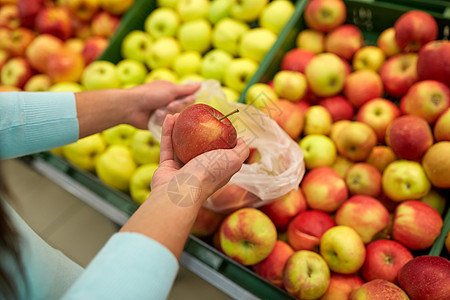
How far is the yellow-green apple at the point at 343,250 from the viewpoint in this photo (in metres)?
1.00

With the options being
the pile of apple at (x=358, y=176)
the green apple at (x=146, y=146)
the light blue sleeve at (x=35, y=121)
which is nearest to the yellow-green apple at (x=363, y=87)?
the pile of apple at (x=358, y=176)

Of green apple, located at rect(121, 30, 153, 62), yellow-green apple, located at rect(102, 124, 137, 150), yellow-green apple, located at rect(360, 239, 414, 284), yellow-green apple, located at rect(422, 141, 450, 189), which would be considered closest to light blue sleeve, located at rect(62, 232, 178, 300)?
yellow-green apple, located at rect(360, 239, 414, 284)

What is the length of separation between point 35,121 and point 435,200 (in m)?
1.33

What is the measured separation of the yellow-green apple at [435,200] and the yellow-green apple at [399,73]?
1.40 ft

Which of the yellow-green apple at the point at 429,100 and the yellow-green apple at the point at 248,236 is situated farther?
the yellow-green apple at the point at 429,100

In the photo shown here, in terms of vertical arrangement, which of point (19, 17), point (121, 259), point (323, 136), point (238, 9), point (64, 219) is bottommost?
point (64, 219)

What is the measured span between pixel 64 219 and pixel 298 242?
1332 mm

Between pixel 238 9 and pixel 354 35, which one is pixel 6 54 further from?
pixel 354 35

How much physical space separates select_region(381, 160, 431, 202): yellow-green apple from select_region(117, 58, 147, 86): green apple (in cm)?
127

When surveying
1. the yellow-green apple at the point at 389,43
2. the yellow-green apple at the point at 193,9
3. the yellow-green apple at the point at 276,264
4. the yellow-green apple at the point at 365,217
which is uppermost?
the yellow-green apple at the point at 193,9

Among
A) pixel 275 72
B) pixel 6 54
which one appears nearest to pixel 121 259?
pixel 275 72

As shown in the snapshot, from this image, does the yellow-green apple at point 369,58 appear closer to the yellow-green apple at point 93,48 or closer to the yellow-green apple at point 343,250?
the yellow-green apple at point 343,250

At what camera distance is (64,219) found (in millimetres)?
1848

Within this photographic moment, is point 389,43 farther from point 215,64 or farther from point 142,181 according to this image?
point 142,181
